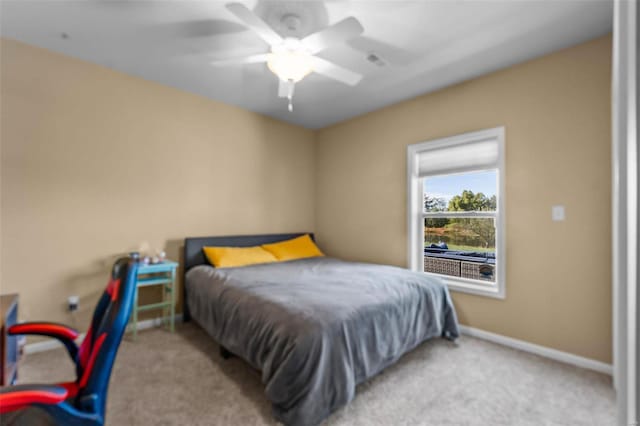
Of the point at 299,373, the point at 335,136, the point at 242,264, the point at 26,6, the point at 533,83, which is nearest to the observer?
the point at 299,373

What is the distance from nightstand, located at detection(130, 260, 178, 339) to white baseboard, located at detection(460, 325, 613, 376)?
3045 millimetres

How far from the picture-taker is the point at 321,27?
2188 millimetres

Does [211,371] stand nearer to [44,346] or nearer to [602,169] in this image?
[44,346]

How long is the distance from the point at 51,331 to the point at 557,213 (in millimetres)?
3535

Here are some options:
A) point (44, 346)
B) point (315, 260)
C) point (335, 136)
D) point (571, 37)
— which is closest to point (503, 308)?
point (315, 260)

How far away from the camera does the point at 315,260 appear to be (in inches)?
147

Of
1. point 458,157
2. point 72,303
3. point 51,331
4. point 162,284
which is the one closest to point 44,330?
point 51,331

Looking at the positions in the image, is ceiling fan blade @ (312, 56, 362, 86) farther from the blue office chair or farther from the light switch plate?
the light switch plate

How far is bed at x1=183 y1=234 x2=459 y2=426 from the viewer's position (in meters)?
1.61

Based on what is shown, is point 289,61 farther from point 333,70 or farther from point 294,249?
point 294,249

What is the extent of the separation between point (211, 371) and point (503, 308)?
268 cm

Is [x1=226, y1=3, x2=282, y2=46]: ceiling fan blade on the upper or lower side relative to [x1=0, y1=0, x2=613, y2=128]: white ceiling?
lower

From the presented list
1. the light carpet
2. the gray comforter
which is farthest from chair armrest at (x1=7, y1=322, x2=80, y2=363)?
the gray comforter

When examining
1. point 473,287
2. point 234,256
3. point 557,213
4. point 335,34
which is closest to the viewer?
point 335,34
